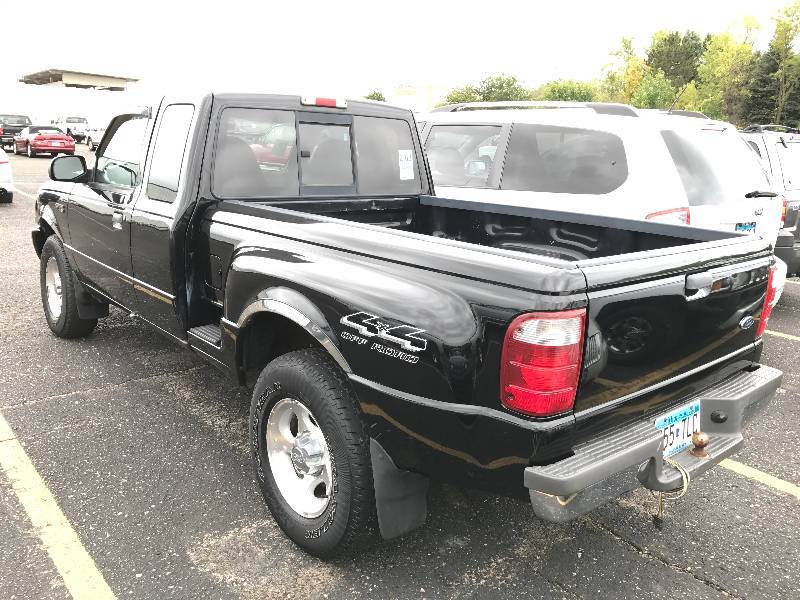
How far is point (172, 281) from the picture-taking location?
343cm

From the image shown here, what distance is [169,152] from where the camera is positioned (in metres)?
3.58

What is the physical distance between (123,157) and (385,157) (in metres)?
1.72

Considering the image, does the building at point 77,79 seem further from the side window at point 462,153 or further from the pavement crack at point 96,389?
the pavement crack at point 96,389

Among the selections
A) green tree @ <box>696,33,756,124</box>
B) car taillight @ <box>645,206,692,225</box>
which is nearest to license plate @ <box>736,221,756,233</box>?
car taillight @ <box>645,206,692,225</box>

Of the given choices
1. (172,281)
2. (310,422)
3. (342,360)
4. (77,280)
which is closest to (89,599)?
(310,422)

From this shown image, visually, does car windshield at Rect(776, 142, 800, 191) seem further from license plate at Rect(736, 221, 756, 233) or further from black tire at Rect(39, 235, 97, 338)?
black tire at Rect(39, 235, 97, 338)

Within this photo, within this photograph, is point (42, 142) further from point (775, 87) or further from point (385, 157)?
point (775, 87)

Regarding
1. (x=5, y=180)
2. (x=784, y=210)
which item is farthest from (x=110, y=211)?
(x=5, y=180)

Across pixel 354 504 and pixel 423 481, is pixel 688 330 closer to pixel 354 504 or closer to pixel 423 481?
pixel 423 481

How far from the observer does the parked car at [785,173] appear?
21.0 feet

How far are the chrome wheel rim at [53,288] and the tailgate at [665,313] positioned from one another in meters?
4.48

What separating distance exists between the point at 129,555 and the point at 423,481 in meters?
1.27

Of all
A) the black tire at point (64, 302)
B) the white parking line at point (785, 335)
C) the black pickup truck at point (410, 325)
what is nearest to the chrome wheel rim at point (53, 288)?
the black tire at point (64, 302)

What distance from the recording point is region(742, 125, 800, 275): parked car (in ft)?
21.0
